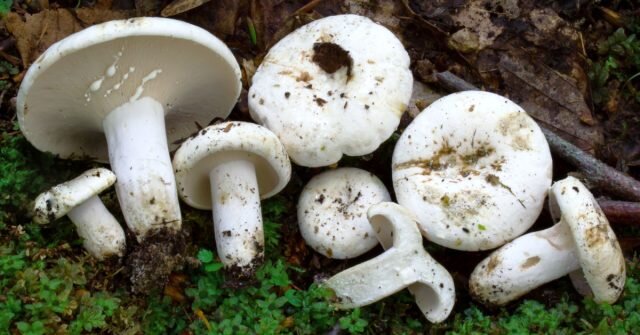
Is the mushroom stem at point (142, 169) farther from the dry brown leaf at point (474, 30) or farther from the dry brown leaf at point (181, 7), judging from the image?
the dry brown leaf at point (474, 30)

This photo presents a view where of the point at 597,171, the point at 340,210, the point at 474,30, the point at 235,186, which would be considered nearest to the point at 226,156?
the point at 235,186

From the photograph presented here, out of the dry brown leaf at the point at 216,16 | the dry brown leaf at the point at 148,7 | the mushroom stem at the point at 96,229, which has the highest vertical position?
the dry brown leaf at the point at 148,7

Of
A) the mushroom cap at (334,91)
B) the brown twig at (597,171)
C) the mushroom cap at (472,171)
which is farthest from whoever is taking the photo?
the brown twig at (597,171)

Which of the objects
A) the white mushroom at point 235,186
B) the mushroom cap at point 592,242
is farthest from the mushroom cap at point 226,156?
the mushroom cap at point 592,242

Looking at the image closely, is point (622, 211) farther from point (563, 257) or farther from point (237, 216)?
point (237, 216)

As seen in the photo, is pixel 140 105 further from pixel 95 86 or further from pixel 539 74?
pixel 539 74

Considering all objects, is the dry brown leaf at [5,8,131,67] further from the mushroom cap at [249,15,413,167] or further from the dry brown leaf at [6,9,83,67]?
the mushroom cap at [249,15,413,167]

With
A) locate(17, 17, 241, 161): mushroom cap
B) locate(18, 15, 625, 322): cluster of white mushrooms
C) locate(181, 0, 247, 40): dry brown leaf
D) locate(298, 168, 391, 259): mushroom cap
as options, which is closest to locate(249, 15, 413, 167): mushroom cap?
locate(18, 15, 625, 322): cluster of white mushrooms
